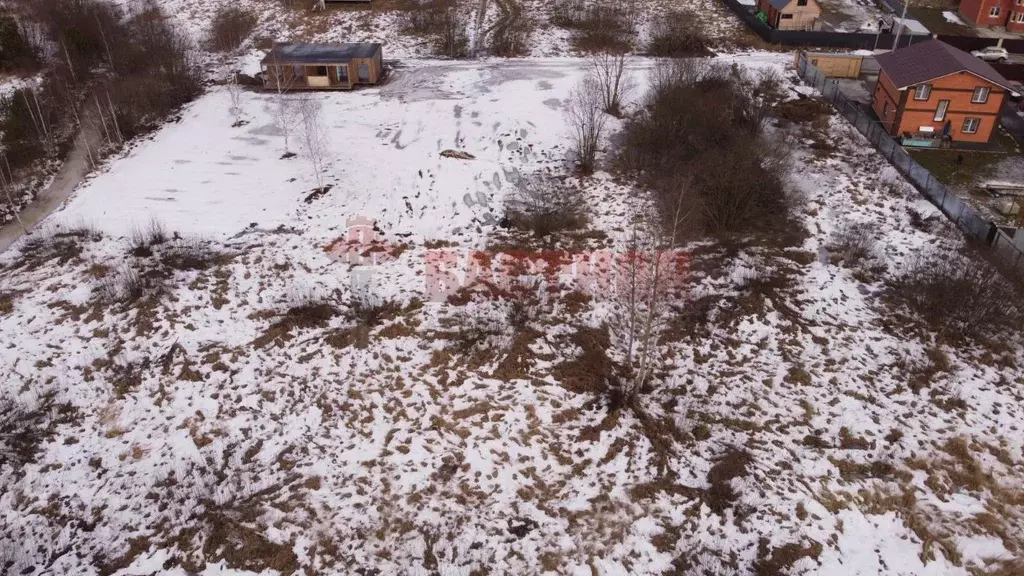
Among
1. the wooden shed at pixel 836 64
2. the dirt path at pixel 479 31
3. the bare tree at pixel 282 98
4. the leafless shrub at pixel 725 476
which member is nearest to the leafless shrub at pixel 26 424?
the bare tree at pixel 282 98

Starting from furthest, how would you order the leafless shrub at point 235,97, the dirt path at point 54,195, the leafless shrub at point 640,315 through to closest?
the leafless shrub at point 235,97 → the dirt path at point 54,195 → the leafless shrub at point 640,315

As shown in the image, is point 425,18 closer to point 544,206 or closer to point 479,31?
point 479,31

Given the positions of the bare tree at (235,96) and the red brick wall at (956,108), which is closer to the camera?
the red brick wall at (956,108)

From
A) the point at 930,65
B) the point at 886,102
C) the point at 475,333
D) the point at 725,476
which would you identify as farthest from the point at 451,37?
the point at 725,476

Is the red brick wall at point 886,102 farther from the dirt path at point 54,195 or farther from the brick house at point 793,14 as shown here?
the dirt path at point 54,195

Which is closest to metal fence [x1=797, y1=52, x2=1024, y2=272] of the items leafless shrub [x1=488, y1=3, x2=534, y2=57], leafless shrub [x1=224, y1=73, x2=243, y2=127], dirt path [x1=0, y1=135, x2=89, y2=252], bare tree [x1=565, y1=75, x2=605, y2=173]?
bare tree [x1=565, y1=75, x2=605, y2=173]

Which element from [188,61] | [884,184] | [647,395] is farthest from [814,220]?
[188,61]
